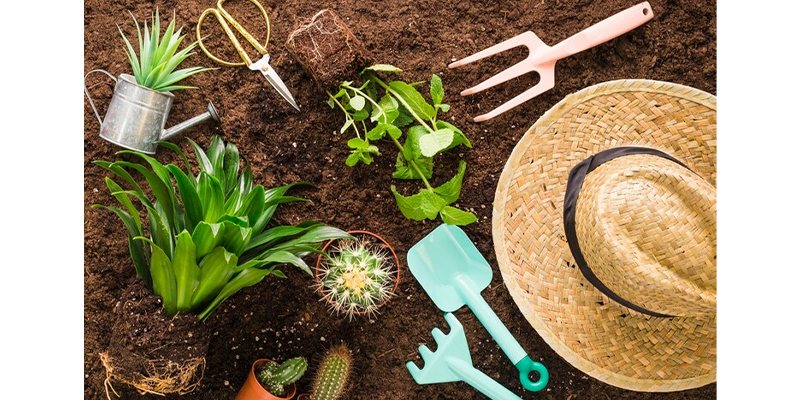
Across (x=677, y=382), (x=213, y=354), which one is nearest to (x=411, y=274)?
(x=213, y=354)

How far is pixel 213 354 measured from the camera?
5.69 ft

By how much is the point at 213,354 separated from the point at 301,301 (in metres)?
0.29

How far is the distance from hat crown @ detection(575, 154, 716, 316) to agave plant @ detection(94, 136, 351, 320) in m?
0.66

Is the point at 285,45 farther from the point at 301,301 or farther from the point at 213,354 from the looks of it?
the point at 213,354

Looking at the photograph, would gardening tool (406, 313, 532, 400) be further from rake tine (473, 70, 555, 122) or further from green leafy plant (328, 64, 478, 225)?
rake tine (473, 70, 555, 122)

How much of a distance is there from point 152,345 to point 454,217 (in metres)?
0.84

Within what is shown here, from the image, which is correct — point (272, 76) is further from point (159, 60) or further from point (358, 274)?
point (358, 274)

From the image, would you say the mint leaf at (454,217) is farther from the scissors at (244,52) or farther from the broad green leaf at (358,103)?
the scissors at (244,52)

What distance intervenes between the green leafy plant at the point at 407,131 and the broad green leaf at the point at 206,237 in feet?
1.47

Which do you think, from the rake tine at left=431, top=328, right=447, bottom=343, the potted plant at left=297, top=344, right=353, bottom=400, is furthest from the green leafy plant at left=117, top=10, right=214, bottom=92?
the rake tine at left=431, top=328, right=447, bottom=343

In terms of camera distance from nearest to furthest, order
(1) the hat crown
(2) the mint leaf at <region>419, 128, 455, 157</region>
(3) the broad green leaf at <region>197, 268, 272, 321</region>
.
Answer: (1) the hat crown → (3) the broad green leaf at <region>197, 268, 272, 321</region> → (2) the mint leaf at <region>419, 128, 455, 157</region>

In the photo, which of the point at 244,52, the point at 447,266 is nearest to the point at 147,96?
the point at 244,52

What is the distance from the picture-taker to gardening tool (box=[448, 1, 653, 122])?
171 cm

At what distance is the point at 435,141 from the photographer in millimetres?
1619
